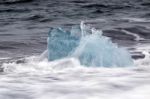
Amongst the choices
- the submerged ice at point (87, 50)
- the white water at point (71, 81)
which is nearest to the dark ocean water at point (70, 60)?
the white water at point (71, 81)

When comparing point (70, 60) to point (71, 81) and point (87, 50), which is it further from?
point (71, 81)

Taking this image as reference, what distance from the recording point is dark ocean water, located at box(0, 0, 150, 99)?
5.21 metres

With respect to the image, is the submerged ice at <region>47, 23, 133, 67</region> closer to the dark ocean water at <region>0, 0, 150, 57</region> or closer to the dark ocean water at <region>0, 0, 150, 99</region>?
the dark ocean water at <region>0, 0, 150, 99</region>

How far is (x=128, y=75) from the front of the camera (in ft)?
19.3

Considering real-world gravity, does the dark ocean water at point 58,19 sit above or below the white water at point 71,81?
above

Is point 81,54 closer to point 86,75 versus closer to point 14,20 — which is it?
point 86,75

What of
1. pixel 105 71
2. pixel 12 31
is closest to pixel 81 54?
pixel 105 71

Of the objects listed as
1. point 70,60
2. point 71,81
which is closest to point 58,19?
point 70,60

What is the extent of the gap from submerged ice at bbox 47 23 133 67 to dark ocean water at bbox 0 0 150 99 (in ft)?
0.51

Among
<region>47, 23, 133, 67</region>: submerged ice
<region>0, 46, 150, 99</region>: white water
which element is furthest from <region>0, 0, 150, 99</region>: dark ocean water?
<region>47, 23, 133, 67</region>: submerged ice

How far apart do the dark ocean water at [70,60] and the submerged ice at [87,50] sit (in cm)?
16

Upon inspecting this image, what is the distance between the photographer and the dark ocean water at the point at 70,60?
5207 millimetres

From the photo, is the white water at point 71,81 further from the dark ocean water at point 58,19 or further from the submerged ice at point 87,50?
the dark ocean water at point 58,19

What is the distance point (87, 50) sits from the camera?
639cm
